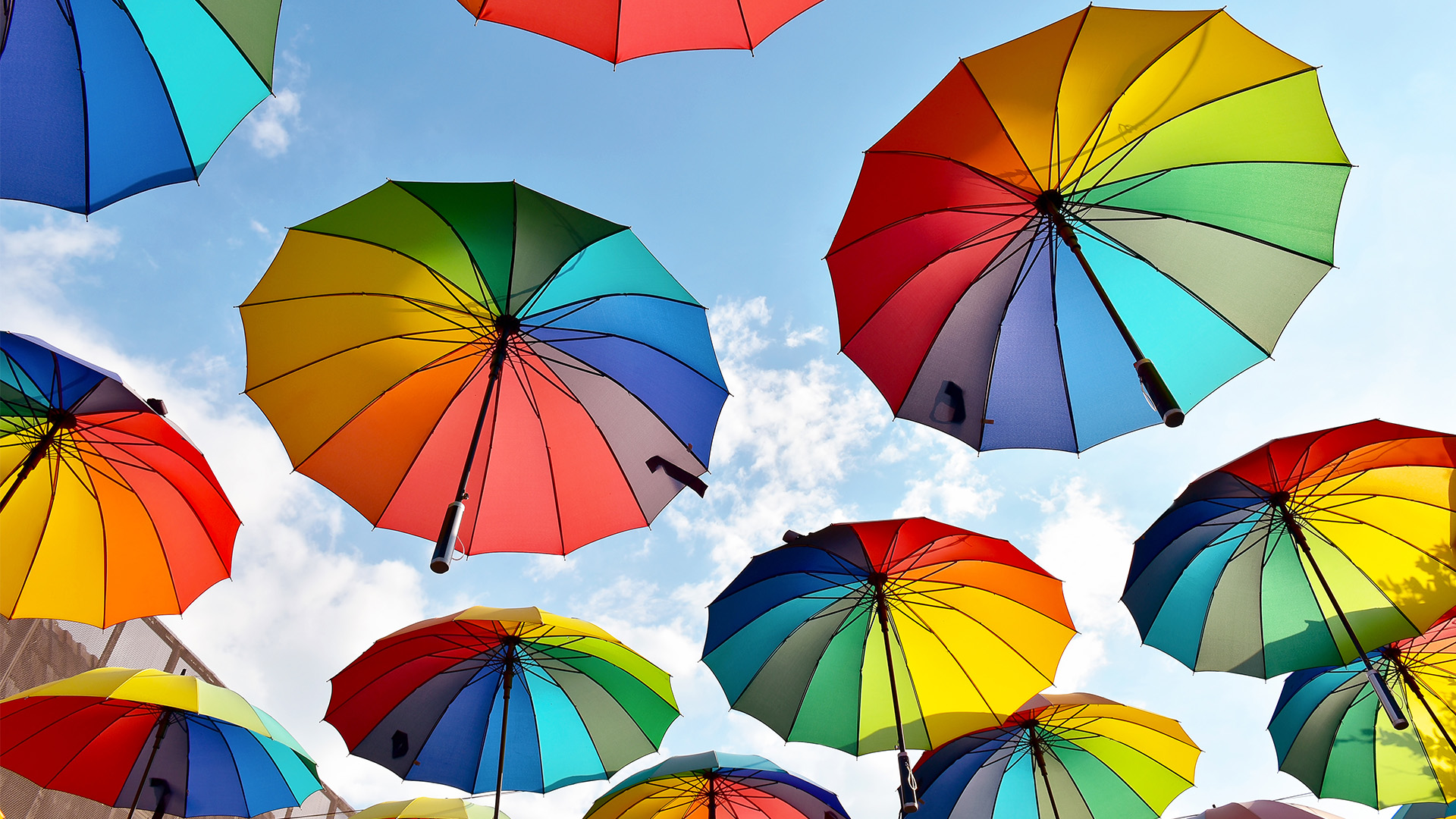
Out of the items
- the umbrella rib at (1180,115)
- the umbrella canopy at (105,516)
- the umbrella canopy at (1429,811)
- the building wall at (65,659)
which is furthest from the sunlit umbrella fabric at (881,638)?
the building wall at (65,659)

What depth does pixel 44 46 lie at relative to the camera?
380 cm

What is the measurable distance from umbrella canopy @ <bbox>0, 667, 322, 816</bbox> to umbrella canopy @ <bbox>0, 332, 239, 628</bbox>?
2.19ft

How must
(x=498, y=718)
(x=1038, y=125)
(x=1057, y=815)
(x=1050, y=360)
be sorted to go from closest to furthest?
(x=1038, y=125)
(x=1050, y=360)
(x=498, y=718)
(x=1057, y=815)

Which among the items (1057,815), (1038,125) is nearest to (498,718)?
Answer: (1057,815)

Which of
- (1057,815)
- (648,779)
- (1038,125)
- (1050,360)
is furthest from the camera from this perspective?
(1057,815)

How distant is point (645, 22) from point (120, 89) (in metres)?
2.74

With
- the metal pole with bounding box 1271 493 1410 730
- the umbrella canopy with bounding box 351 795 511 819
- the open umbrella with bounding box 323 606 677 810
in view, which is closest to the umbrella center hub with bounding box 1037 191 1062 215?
the metal pole with bounding box 1271 493 1410 730

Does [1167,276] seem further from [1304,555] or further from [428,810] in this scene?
[428,810]

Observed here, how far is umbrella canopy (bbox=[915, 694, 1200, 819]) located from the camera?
7414 mm

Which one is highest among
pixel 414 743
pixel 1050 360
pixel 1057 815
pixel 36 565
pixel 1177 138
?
pixel 1177 138

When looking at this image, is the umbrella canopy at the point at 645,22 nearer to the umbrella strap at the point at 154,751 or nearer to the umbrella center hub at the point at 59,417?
the umbrella center hub at the point at 59,417

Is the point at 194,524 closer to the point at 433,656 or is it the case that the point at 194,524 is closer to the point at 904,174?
the point at 433,656

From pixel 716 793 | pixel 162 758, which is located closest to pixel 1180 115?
pixel 716 793

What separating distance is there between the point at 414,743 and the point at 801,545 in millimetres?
3987
